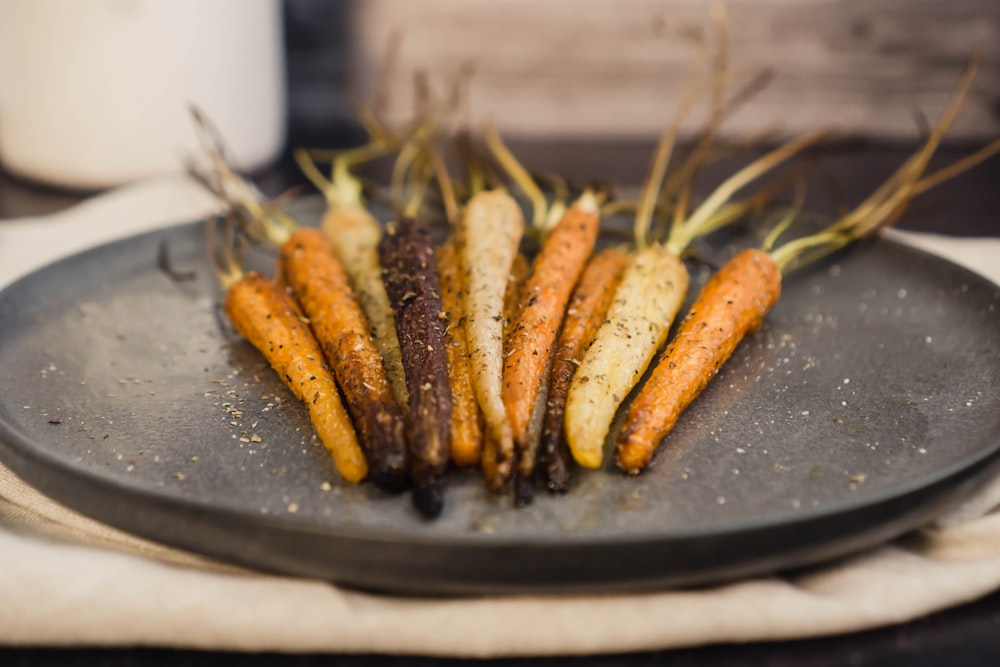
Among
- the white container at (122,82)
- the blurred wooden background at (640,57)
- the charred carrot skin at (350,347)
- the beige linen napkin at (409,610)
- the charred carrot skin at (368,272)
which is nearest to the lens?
the beige linen napkin at (409,610)

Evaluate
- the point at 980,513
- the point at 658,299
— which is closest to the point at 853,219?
the point at 658,299

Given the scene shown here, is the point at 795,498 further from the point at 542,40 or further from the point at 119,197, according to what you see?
the point at 542,40

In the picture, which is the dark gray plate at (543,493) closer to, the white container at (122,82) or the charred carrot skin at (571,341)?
the charred carrot skin at (571,341)

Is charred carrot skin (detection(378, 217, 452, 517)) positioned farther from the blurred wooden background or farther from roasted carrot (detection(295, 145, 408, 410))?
the blurred wooden background

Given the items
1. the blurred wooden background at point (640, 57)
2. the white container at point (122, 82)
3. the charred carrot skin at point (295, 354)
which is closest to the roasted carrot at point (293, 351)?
the charred carrot skin at point (295, 354)

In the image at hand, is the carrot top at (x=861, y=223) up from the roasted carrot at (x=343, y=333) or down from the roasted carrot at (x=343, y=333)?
down

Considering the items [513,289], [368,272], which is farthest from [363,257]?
[513,289]

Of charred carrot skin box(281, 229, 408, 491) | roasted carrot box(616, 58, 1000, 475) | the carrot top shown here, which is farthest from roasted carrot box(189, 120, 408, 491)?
the carrot top
